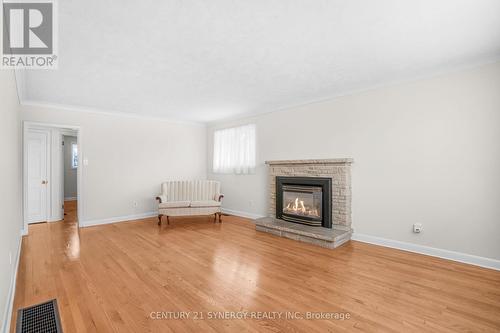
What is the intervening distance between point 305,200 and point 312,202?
0.16m

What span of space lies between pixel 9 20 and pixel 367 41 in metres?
3.41

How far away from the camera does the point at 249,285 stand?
2551 mm

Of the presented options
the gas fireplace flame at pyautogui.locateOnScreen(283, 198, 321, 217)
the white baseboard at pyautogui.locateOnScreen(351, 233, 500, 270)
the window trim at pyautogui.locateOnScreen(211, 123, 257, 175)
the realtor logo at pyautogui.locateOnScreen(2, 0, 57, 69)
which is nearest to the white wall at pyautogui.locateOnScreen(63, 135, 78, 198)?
the window trim at pyautogui.locateOnScreen(211, 123, 257, 175)

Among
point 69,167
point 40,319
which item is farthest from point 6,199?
point 69,167

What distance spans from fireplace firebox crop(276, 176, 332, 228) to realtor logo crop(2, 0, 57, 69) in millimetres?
4136

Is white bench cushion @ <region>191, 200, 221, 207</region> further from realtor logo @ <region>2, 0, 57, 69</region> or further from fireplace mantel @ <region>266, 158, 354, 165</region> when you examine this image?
realtor logo @ <region>2, 0, 57, 69</region>

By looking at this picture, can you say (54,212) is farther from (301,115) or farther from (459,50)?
(459,50)

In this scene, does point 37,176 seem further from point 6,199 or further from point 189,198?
point 6,199

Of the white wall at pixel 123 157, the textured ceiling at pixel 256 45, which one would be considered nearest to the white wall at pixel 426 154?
the textured ceiling at pixel 256 45

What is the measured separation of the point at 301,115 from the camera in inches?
195

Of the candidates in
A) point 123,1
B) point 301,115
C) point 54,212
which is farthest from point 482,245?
point 54,212

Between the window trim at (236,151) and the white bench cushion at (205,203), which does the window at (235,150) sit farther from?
the white bench cushion at (205,203)

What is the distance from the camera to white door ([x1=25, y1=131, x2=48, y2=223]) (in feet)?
17.2

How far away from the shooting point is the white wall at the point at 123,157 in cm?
517
